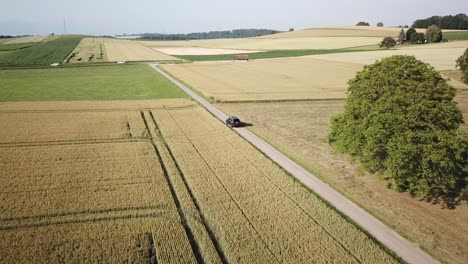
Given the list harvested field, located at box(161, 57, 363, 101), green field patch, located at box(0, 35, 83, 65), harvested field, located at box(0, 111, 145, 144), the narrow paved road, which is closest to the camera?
the narrow paved road

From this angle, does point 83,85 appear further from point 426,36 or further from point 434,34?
point 426,36

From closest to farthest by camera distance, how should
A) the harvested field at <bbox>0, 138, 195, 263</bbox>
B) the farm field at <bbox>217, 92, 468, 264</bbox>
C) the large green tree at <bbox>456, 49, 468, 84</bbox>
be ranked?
the harvested field at <bbox>0, 138, 195, 263</bbox> → the farm field at <bbox>217, 92, 468, 264</bbox> → the large green tree at <bbox>456, 49, 468, 84</bbox>

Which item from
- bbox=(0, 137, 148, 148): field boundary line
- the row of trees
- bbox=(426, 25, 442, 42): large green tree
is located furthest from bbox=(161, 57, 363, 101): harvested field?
bbox=(426, 25, 442, 42): large green tree

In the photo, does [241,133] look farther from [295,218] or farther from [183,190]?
[295,218]

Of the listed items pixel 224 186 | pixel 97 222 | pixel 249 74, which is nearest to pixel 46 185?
pixel 97 222

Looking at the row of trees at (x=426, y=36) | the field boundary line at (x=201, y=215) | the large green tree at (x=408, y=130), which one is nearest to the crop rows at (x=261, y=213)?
the field boundary line at (x=201, y=215)

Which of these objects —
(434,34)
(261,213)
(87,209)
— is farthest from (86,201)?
(434,34)

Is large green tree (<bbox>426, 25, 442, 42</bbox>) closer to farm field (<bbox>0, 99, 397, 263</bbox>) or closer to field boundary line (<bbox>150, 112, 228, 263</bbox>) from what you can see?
farm field (<bbox>0, 99, 397, 263</bbox>)
